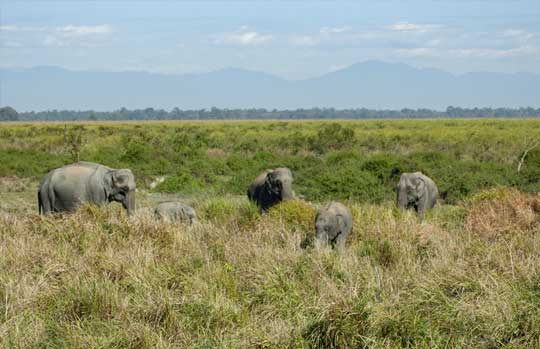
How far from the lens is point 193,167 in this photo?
93.6 ft

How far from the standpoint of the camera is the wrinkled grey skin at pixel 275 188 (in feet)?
47.8

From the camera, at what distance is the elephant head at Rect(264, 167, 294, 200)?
14.5m

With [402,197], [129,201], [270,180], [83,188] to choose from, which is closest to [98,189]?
[83,188]

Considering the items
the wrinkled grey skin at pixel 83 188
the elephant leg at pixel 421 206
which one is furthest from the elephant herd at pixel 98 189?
the elephant leg at pixel 421 206

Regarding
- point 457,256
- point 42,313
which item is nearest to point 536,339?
point 457,256

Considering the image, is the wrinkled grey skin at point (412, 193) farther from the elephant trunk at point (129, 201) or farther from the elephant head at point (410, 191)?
the elephant trunk at point (129, 201)

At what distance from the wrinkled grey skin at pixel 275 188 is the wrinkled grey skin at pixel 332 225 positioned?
2.78m

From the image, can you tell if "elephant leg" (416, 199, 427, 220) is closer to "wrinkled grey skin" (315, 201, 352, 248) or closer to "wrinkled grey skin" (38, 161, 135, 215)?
"wrinkled grey skin" (315, 201, 352, 248)

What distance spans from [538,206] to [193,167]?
16.5m

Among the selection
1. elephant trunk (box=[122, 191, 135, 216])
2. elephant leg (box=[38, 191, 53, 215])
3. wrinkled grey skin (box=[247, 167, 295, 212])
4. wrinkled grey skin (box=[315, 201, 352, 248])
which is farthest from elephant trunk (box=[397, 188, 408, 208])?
elephant leg (box=[38, 191, 53, 215])

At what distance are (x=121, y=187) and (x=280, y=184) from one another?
109 inches

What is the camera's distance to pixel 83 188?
14.2m

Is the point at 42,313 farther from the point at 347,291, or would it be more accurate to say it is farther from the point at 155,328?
the point at 347,291

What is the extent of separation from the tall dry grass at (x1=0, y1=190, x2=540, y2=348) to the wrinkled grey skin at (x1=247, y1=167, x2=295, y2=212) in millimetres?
2519
